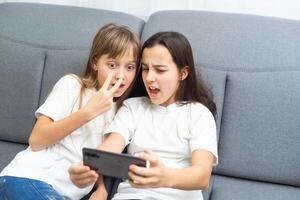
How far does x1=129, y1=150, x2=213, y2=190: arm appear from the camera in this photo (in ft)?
4.27

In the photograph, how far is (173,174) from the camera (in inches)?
54.8

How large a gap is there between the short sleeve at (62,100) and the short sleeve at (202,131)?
1.46 ft

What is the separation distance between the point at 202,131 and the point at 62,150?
526 mm

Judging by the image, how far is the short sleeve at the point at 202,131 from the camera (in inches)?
62.1

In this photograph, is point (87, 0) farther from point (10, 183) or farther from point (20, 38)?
point (10, 183)

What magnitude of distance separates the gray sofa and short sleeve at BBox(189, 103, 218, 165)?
0.70 feet

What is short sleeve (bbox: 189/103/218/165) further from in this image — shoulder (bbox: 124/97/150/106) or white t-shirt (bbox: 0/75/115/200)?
white t-shirt (bbox: 0/75/115/200)

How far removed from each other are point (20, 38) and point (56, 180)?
77 centimetres

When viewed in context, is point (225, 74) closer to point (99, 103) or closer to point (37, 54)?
point (99, 103)

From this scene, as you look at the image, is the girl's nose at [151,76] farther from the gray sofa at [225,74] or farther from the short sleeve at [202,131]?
the gray sofa at [225,74]

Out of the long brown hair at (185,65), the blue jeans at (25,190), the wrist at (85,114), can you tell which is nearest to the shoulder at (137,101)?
the long brown hair at (185,65)

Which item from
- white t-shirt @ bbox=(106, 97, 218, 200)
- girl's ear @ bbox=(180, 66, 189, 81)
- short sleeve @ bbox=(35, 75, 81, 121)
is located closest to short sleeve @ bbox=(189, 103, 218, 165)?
white t-shirt @ bbox=(106, 97, 218, 200)

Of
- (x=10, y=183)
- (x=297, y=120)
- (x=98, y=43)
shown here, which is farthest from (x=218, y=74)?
(x=10, y=183)

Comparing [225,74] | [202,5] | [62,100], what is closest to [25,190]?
[62,100]
